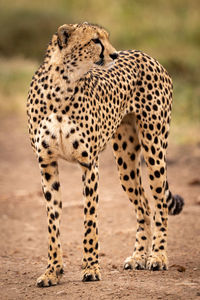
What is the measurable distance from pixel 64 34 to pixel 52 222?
3.93 feet

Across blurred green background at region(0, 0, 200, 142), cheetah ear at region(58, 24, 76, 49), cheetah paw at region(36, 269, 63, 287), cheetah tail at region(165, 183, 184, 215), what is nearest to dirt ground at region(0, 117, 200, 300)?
cheetah paw at region(36, 269, 63, 287)

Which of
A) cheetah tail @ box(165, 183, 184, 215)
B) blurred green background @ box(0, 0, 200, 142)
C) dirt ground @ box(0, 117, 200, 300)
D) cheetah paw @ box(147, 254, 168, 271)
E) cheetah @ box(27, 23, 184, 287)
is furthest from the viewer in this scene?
blurred green background @ box(0, 0, 200, 142)

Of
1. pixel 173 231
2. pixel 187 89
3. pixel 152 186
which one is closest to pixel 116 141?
pixel 152 186

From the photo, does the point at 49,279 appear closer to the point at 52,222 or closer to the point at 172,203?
the point at 52,222

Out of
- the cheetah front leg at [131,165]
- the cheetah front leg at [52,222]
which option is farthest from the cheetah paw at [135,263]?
the cheetah front leg at [52,222]

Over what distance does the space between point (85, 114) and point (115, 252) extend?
1.62m

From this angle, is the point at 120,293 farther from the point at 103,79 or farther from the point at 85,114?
the point at 103,79

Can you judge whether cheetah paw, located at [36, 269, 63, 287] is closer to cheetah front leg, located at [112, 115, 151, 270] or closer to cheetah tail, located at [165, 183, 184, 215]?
cheetah front leg, located at [112, 115, 151, 270]

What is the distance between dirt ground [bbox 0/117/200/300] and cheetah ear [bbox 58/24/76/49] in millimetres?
1520

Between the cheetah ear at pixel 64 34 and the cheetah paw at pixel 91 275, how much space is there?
4.70 ft

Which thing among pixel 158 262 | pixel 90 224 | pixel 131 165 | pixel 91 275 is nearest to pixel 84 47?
pixel 90 224

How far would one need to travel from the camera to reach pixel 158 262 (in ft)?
16.0

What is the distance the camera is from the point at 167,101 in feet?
17.2

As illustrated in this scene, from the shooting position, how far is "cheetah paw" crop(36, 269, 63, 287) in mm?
4387
